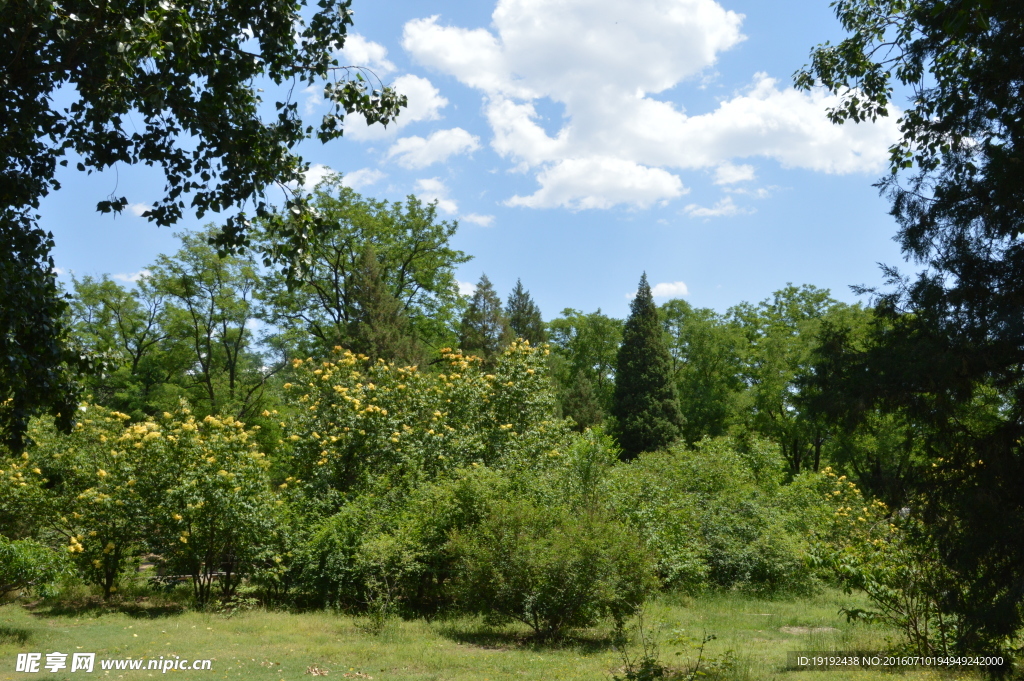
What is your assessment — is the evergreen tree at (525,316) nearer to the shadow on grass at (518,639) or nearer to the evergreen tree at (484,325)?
the evergreen tree at (484,325)

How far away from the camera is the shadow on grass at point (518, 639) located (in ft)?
33.0

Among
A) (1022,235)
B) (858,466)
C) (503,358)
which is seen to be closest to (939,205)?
(1022,235)

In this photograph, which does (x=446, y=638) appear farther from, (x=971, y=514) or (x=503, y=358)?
(x=503, y=358)

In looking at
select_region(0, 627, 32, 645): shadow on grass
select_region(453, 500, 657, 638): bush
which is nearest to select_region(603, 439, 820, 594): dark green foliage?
select_region(453, 500, 657, 638): bush

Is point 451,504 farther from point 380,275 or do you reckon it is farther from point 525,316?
point 525,316

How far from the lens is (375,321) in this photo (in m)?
31.2

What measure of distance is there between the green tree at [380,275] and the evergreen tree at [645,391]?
10.0 meters

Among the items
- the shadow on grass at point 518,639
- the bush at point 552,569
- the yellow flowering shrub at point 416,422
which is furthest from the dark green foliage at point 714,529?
the shadow on grass at point 518,639

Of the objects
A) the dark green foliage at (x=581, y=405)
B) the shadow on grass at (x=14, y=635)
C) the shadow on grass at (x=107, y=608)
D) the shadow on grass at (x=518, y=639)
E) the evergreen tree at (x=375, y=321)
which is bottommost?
the shadow on grass at (x=107, y=608)

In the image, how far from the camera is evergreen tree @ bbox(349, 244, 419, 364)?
100ft

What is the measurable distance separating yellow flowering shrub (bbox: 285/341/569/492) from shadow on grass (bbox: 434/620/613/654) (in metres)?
4.19

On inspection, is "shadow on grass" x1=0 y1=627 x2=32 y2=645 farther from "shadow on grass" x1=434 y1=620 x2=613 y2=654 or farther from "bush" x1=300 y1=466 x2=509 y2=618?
"shadow on grass" x1=434 y1=620 x2=613 y2=654

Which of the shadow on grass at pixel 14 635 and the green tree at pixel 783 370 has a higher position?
the green tree at pixel 783 370

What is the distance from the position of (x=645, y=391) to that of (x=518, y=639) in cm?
2930
